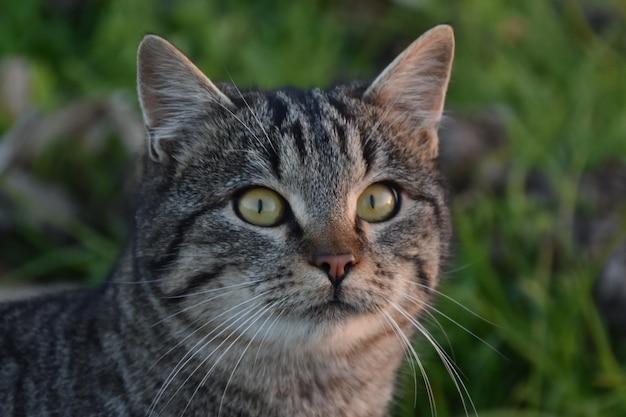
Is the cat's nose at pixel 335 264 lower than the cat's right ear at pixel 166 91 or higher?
lower

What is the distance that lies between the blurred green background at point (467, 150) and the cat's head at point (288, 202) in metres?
0.36

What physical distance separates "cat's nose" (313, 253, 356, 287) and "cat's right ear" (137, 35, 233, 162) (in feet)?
A: 1.98

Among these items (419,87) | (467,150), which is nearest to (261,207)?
(419,87)

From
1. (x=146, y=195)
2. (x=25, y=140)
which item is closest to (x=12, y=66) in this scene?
(x=25, y=140)

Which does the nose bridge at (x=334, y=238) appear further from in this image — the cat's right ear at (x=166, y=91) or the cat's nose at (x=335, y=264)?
the cat's right ear at (x=166, y=91)

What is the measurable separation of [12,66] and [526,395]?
10.1 ft

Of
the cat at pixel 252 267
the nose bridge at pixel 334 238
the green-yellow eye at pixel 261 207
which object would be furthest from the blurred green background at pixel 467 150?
Answer: the green-yellow eye at pixel 261 207

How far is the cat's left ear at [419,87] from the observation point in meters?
2.85

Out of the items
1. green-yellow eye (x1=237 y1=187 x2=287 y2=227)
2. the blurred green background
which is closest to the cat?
green-yellow eye (x1=237 y1=187 x2=287 y2=227)

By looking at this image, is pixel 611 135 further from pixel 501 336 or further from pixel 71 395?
pixel 71 395

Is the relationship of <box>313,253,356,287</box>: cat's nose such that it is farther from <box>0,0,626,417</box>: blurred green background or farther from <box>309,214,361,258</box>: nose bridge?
<box>0,0,626,417</box>: blurred green background

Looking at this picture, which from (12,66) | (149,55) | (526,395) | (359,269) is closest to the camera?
(359,269)

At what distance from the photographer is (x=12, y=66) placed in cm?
495

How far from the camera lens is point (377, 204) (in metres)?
2.66
